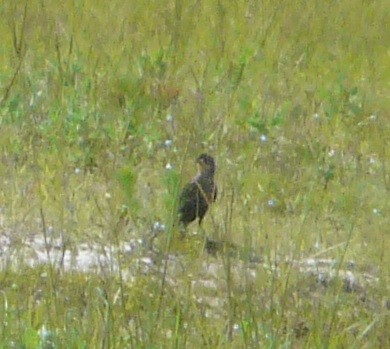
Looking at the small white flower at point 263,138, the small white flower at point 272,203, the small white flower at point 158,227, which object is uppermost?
the small white flower at point 158,227

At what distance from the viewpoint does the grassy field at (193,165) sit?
3129 millimetres

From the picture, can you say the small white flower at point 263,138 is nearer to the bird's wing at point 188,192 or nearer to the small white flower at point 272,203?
the small white flower at point 272,203

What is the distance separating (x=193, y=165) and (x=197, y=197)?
36.5 inches

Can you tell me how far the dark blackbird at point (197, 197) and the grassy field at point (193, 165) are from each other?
0.27ft

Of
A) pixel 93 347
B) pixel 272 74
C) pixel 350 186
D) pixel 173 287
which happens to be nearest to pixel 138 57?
pixel 272 74

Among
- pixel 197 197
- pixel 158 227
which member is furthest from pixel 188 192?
pixel 158 227

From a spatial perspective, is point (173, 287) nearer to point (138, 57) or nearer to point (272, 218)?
point (272, 218)

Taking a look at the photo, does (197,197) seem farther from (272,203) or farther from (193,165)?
(193,165)

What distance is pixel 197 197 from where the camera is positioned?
3986 millimetres

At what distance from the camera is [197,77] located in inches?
242

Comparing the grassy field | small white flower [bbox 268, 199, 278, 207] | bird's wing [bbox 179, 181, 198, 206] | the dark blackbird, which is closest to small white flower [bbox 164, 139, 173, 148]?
the grassy field

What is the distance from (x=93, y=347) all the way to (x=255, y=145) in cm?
265

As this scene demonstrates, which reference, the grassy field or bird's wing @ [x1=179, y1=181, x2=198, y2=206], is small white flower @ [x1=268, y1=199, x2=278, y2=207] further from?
bird's wing @ [x1=179, y1=181, x2=198, y2=206]

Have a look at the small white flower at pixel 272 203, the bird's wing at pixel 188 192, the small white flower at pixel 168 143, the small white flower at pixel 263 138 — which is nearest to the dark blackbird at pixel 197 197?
the bird's wing at pixel 188 192
